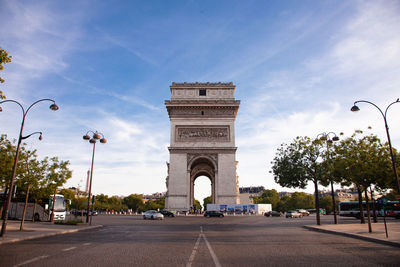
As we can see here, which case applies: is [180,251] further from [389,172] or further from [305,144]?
[305,144]

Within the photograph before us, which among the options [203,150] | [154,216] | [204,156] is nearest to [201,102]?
[203,150]

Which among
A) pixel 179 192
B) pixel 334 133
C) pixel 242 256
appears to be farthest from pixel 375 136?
pixel 179 192

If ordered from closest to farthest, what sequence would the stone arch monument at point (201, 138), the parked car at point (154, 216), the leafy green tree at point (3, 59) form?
1. the leafy green tree at point (3, 59)
2. the parked car at point (154, 216)
3. the stone arch monument at point (201, 138)

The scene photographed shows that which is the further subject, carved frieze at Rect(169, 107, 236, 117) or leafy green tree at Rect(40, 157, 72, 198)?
carved frieze at Rect(169, 107, 236, 117)

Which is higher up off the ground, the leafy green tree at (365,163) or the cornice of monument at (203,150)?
the cornice of monument at (203,150)

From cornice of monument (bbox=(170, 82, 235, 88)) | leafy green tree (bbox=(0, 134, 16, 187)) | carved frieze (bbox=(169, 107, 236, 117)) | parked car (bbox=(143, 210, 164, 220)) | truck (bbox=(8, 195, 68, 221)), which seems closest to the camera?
leafy green tree (bbox=(0, 134, 16, 187))

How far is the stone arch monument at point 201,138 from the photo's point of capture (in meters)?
47.3

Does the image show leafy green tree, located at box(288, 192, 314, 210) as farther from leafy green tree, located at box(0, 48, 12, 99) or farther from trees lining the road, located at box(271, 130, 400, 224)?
leafy green tree, located at box(0, 48, 12, 99)

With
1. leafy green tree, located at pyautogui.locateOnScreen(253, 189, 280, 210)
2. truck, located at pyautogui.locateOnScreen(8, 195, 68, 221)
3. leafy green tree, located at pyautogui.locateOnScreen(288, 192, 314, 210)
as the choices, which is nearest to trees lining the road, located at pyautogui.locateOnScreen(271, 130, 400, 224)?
truck, located at pyautogui.locateOnScreen(8, 195, 68, 221)

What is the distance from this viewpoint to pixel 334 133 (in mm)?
26109

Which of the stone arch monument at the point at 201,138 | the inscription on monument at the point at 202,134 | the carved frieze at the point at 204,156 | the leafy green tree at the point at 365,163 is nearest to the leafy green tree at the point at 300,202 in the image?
the stone arch monument at the point at 201,138

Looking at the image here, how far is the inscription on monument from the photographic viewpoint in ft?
164

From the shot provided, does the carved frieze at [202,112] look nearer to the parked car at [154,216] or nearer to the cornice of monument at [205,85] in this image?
the cornice of monument at [205,85]

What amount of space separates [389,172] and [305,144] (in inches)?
305
